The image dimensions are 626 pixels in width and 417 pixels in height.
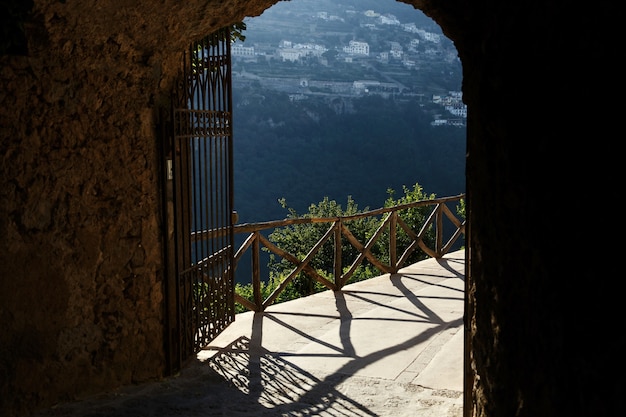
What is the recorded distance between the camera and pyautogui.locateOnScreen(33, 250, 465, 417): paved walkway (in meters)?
4.71

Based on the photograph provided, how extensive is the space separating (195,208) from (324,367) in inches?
64.6

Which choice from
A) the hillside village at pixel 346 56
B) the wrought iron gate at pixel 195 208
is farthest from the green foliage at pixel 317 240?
the hillside village at pixel 346 56

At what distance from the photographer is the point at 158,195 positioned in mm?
5227

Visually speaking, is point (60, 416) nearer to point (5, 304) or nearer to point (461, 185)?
point (5, 304)

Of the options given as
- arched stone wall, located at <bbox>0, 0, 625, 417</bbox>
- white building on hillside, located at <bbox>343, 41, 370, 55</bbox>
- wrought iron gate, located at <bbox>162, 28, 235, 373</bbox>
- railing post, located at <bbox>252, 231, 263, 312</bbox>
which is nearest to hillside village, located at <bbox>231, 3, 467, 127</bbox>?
white building on hillside, located at <bbox>343, 41, 370, 55</bbox>

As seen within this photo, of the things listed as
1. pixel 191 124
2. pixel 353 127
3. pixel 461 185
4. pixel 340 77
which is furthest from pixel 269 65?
pixel 191 124

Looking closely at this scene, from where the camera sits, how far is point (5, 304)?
4.34 meters

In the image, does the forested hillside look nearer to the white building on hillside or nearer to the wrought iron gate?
the white building on hillside

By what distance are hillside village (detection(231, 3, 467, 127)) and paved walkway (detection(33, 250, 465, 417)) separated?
50.2 meters

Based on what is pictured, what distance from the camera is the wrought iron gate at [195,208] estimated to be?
5.36 meters

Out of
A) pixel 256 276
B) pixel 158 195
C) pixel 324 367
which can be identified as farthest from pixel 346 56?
pixel 158 195

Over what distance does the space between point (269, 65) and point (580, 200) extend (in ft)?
206

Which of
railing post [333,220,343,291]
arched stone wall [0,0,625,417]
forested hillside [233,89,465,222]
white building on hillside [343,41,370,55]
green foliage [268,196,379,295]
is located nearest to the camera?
arched stone wall [0,0,625,417]

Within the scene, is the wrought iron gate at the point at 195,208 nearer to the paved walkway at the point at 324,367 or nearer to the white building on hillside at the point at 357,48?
the paved walkway at the point at 324,367
